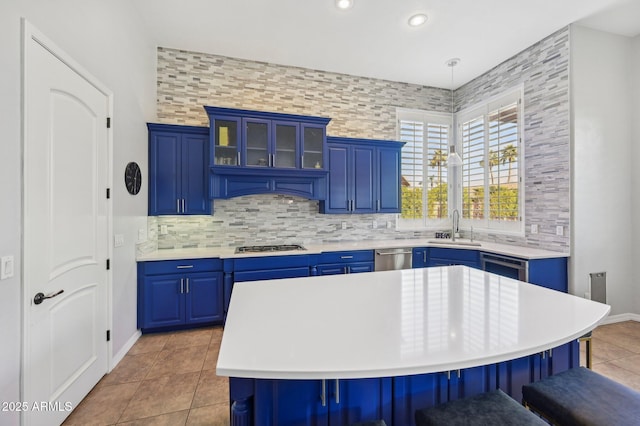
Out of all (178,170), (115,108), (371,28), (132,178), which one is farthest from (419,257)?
(115,108)

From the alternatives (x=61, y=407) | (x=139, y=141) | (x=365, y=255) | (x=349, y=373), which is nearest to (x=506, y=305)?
(x=349, y=373)

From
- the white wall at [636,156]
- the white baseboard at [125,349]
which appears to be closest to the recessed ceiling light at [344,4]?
the white wall at [636,156]

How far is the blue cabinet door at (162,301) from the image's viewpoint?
2953 mm

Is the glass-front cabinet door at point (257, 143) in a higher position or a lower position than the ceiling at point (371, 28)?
lower

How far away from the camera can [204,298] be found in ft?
10.2

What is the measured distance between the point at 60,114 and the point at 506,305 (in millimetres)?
2805

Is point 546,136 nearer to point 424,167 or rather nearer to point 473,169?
point 473,169

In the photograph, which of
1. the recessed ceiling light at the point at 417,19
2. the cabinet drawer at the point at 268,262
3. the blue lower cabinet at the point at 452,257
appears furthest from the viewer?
the blue lower cabinet at the point at 452,257

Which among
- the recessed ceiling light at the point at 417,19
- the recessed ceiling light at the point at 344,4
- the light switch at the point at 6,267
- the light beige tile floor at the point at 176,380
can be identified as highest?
the recessed ceiling light at the point at 417,19

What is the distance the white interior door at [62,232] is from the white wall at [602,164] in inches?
183

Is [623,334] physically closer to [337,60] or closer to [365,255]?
[365,255]

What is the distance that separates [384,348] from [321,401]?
359mm

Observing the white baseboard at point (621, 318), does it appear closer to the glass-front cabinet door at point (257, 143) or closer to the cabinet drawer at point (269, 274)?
the cabinet drawer at point (269, 274)

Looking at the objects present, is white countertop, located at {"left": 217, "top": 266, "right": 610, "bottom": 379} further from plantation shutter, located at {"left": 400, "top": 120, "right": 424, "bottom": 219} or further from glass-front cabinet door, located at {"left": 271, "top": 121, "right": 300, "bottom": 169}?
plantation shutter, located at {"left": 400, "top": 120, "right": 424, "bottom": 219}
